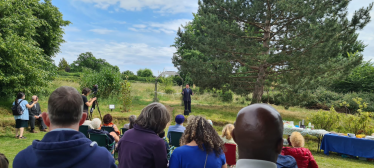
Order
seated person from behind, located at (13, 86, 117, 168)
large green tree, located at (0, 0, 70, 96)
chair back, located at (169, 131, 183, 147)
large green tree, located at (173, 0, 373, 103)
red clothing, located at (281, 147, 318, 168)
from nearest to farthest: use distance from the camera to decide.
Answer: seated person from behind, located at (13, 86, 117, 168), red clothing, located at (281, 147, 318, 168), chair back, located at (169, 131, 183, 147), large green tree, located at (0, 0, 70, 96), large green tree, located at (173, 0, 373, 103)

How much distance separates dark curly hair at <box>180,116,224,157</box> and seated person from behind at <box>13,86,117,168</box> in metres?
Result: 1.21

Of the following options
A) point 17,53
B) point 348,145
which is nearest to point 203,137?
point 348,145

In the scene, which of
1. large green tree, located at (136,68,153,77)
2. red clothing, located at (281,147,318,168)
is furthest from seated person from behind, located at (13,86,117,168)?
large green tree, located at (136,68,153,77)

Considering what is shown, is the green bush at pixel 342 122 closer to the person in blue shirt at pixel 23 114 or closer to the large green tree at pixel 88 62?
the person in blue shirt at pixel 23 114

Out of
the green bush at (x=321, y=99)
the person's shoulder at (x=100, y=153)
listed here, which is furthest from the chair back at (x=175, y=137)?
the green bush at (x=321, y=99)

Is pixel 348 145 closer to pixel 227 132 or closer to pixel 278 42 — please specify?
pixel 227 132

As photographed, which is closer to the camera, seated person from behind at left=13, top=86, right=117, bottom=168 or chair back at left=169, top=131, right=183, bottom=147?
seated person from behind at left=13, top=86, right=117, bottom=168

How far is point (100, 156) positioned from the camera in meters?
1.19

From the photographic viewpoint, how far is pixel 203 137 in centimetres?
231

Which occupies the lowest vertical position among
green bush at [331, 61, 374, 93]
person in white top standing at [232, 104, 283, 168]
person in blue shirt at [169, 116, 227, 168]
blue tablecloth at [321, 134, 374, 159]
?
blue tablecloth at [321, 134, 374, 159]

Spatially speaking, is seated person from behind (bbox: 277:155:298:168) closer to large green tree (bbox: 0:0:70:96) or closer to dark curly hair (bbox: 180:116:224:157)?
dark curly hair (bbox: 180:116:224:157)

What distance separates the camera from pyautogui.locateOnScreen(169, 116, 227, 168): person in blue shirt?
216 centimetres

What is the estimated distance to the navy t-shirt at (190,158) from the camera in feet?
7.05

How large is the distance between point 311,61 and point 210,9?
20.0 feet
